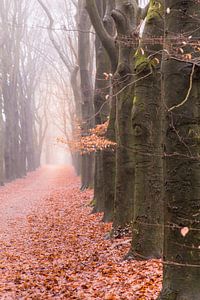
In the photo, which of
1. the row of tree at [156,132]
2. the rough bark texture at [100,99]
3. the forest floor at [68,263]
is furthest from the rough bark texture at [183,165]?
the rough bark texture at [100,99]

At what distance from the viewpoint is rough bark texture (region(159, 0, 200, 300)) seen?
4.36 m

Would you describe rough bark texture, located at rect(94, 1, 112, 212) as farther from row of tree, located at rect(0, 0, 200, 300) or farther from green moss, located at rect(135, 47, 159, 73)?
green moss, located at rect(135, 47, 159, 73)

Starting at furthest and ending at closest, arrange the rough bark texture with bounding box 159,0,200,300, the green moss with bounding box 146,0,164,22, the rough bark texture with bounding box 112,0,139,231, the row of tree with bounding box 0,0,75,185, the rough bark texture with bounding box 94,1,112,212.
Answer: the row of tree with bounding box 0,0,75,185
the rough bark texture with bounding box 94,1,112,212
the rough bark texture with bounding box 112,0,139,231
the green moss with bounding box 146,0,164,22
the rough bark texture with bounding box 159,0,200,300

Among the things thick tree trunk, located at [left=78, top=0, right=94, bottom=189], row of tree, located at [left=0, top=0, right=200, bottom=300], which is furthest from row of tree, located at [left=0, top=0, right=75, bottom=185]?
row of tree, located at [left=0, top=0, right=200, bottom=300]

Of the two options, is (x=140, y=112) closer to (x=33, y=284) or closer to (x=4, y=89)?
(x=33, y=284)

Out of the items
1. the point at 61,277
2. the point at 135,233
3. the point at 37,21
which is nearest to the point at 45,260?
the point at 61,277

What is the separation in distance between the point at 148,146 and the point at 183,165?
3399mm

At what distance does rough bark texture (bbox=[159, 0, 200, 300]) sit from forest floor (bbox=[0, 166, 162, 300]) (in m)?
1.57

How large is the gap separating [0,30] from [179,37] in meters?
28.9

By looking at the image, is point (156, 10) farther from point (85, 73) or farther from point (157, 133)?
point (85, 73)

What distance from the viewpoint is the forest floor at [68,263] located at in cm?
674

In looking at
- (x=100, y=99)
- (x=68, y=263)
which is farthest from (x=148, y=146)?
(x=100, y=99)

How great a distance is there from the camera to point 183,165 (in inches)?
174

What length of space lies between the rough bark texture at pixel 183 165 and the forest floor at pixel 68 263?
5.16 ft
